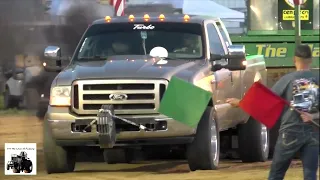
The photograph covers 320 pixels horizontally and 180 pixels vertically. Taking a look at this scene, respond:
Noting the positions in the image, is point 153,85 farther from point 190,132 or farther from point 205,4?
point 205,4

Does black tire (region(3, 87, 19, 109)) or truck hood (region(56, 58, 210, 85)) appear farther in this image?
black tire (region(3, 87, 19, 109))

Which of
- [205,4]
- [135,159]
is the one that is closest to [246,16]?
[205,4]

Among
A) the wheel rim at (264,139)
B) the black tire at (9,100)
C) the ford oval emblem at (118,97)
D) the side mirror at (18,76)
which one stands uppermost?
the ford oval emblem at (118,97)

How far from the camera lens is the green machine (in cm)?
1884

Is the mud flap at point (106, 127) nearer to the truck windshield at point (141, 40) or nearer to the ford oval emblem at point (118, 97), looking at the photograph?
the ford oval emblem at point (118, 97)

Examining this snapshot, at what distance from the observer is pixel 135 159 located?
52.3 ft

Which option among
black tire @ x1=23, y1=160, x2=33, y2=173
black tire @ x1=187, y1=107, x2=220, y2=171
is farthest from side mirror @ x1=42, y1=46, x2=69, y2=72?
black tire @ x1=187, y1=107, x2=220, y2=171

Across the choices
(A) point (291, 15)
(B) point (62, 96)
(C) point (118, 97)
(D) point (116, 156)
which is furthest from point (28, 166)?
(A) point (291, 15)

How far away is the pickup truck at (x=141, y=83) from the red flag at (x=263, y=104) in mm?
2769

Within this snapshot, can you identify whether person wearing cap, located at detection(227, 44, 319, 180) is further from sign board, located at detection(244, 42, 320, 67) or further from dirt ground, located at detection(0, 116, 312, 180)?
sign board, located at detection(244, 42, 320, 67)

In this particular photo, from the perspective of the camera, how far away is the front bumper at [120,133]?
12.9 m

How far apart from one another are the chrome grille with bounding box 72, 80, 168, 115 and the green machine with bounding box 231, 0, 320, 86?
5.88m

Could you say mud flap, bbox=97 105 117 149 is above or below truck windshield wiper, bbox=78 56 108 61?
below

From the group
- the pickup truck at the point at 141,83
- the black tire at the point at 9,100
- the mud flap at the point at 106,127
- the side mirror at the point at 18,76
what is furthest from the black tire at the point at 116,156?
the black tire at the point at 9,100
